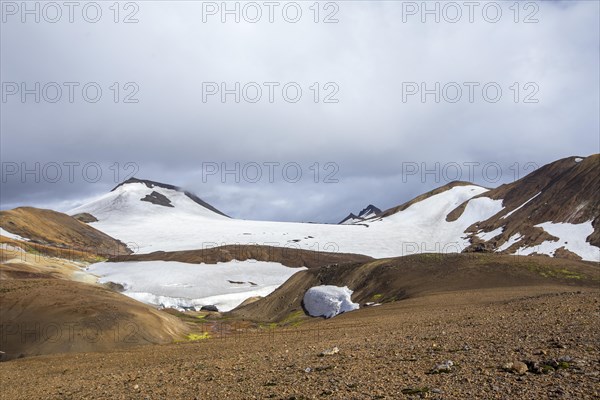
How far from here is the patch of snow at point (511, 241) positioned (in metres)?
145

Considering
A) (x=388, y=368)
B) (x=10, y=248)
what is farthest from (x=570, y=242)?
(x=10, y=248)

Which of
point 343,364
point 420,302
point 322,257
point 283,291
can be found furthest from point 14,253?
point 343,364

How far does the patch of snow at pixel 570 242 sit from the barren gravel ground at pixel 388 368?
103419 mm

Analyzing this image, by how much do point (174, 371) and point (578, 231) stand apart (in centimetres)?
13633

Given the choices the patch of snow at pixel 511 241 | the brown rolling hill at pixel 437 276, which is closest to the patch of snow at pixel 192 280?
the brown rolling hill at pixel 437 276

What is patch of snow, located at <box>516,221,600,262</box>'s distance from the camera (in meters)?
124

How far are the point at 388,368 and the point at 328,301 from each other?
167ft

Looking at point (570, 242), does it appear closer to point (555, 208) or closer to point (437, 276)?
point (555, 208)

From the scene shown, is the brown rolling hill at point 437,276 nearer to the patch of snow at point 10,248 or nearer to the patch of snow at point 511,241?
the patch of snow at point 10,248

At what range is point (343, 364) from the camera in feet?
60.9

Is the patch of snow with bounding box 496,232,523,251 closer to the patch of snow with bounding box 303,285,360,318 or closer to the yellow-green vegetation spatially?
the yellow-green vegetation

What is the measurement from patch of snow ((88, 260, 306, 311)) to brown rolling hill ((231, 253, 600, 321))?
2884 centimetres

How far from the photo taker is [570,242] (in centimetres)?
13125

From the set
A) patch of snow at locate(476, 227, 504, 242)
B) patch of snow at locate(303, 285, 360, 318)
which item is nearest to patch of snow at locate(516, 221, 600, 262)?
patch of snow at locate(476, 227, 504, 242)
